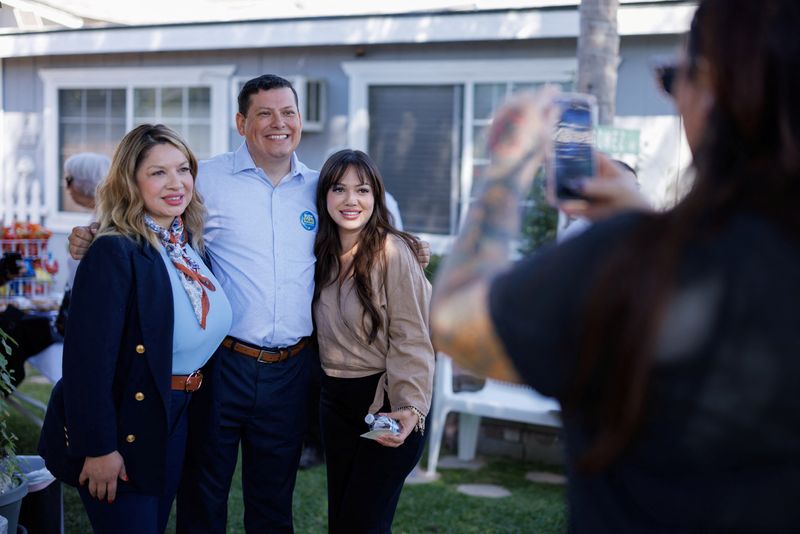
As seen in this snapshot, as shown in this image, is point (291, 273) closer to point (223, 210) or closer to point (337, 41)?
point (223, 210)

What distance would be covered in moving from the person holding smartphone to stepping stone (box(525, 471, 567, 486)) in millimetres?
4923

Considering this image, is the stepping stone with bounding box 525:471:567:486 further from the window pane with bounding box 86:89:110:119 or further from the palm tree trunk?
the window pane with bounding box 86:89:110:119

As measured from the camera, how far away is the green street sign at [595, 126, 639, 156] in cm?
625

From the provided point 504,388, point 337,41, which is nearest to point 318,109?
point 337,41

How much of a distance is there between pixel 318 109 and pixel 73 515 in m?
5.72

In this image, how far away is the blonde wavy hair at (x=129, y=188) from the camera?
2.85m

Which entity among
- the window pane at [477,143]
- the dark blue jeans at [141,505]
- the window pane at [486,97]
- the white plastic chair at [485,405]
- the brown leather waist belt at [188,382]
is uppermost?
the window pane at [486,97]

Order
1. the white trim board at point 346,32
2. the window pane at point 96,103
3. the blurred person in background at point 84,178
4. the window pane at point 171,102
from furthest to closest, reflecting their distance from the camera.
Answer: the window pane at point 96,103 → the window pane at point 171,102 → the white trim board at point 346,32 → the blurred person in background at point 84,178

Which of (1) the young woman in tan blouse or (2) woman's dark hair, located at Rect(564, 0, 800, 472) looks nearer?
(2) woman's dark hair, located at Rect(564, 0, 800, 472)

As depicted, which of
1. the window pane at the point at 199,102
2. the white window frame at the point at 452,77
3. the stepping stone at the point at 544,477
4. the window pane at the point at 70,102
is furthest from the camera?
the window pane at the point at 70,102

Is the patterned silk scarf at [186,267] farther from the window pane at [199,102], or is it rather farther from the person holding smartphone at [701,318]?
the window pane at [199,102]

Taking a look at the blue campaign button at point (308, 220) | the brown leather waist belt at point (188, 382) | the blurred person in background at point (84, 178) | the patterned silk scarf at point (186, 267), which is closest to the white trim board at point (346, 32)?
the blurred person in background at point (84, 178)

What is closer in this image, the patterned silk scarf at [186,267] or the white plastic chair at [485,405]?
the patterned silk scarf at [186,267]

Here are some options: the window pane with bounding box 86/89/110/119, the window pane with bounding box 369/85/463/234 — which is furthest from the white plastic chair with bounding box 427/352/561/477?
the window pane with bounding box 86/89/110/119
